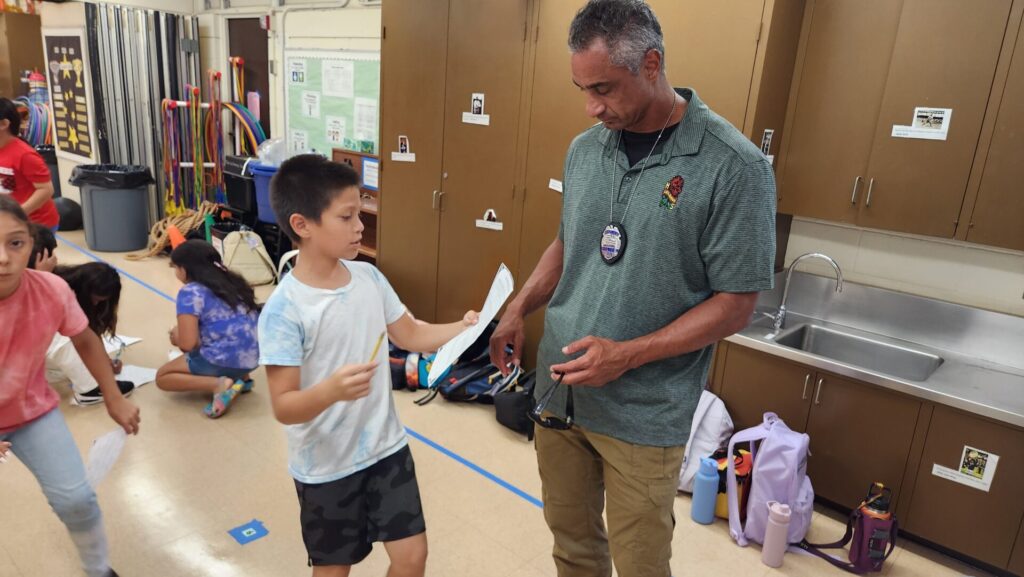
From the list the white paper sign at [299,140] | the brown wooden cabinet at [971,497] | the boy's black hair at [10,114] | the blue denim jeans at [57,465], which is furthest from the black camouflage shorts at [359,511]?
the white paper sign at [299,140]

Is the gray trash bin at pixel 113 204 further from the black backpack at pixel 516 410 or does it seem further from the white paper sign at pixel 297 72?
the black backpack at pixel 516 410

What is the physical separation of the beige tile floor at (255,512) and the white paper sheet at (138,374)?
0.71 ft

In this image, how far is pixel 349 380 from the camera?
140 cm

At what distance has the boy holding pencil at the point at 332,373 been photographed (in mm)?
1528

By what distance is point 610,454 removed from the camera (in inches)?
61.6

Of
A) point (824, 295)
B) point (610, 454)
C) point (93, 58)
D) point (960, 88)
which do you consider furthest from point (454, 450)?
point (93, 58)

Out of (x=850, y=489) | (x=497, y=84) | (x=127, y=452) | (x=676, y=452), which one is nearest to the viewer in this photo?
(x=676, y=452)

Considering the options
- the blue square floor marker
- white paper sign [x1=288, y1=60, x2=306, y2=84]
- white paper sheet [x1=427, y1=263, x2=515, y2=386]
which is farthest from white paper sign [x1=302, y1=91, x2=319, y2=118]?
white paper sheet [x1=427, y1=263, x2=515, y2=386]

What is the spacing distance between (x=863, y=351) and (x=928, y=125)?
3.51 ft

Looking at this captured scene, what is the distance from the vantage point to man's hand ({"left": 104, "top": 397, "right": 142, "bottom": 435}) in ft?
6.50

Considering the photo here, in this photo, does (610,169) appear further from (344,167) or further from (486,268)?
(486,268)

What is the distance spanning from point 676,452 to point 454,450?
187cm

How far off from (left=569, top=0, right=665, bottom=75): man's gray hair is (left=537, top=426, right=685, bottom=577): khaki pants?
0.87 m

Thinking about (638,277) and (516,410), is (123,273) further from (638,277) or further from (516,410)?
(638,277)
